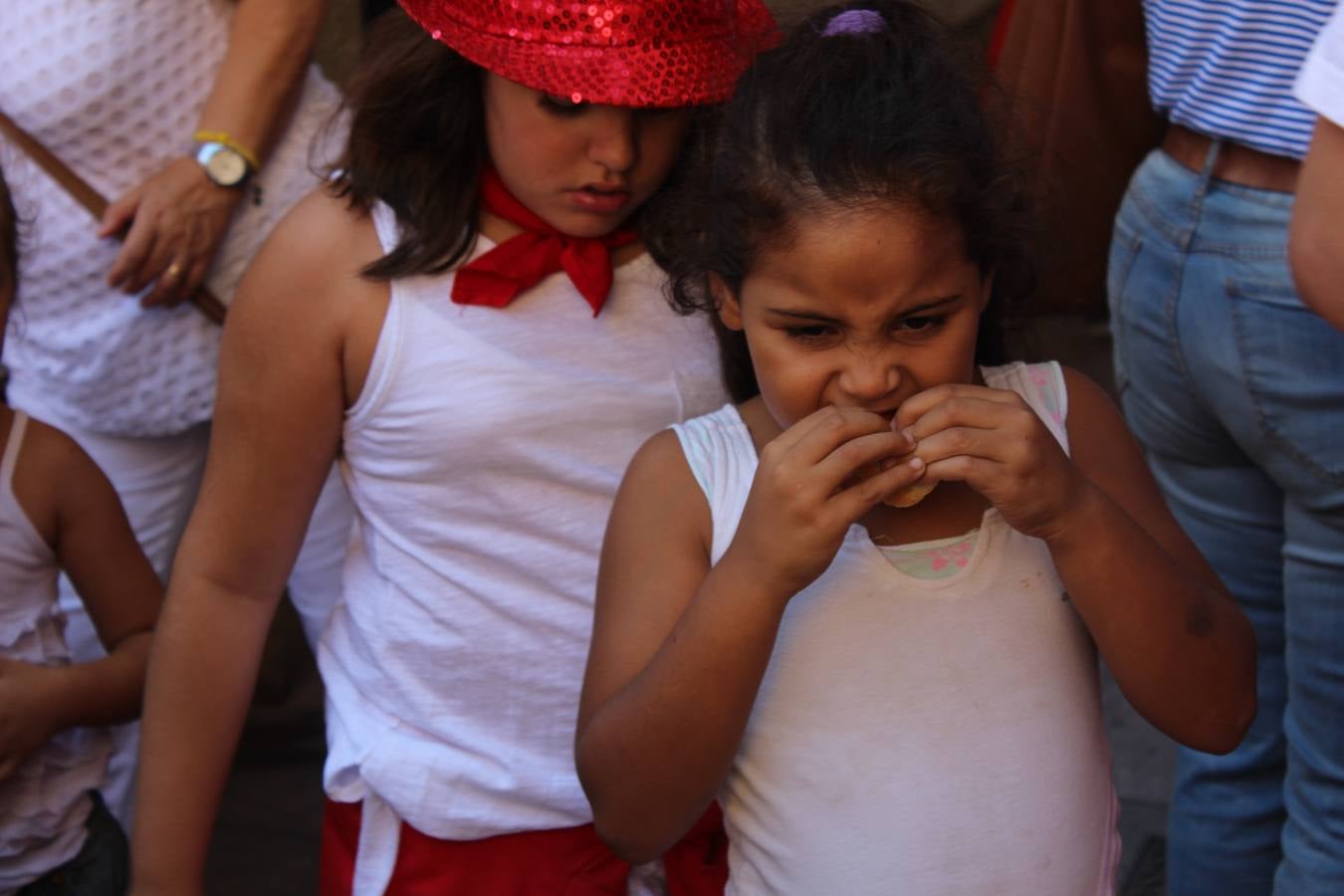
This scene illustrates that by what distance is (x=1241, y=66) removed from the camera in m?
2.34

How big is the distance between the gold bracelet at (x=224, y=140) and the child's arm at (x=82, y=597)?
0.51 m

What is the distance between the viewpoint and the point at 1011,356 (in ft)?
7.41

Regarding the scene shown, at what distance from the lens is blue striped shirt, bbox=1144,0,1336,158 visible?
2275 millimetres

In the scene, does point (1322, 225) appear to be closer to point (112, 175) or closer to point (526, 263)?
point (526, 263)

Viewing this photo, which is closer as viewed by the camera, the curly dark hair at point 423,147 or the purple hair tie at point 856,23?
the purple hair tie at point 856,23

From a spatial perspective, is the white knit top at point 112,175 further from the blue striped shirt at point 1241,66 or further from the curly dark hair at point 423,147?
the blue striped shirt at point 1241,66

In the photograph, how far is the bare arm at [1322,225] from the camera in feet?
5.13

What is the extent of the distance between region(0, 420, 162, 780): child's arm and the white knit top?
0.27 metres

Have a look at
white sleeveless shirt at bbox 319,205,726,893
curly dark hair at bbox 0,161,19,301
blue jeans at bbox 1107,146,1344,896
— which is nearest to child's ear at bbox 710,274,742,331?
white sleeveless shirt at bbox 319,205,726,893

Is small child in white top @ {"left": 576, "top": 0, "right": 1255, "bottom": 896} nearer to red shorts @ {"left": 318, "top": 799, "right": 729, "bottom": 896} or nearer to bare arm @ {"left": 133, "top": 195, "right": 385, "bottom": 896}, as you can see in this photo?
red shorts @ {"left": 318, "top": 799, "right": 729, "bottom": 896}

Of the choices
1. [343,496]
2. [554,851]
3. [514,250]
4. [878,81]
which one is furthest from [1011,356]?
[343,496]

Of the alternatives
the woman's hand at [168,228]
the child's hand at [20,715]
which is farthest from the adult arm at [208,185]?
the child's hand at [20,715]

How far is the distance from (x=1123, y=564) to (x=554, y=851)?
34.9 inches

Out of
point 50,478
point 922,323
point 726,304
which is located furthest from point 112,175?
point 922,323
